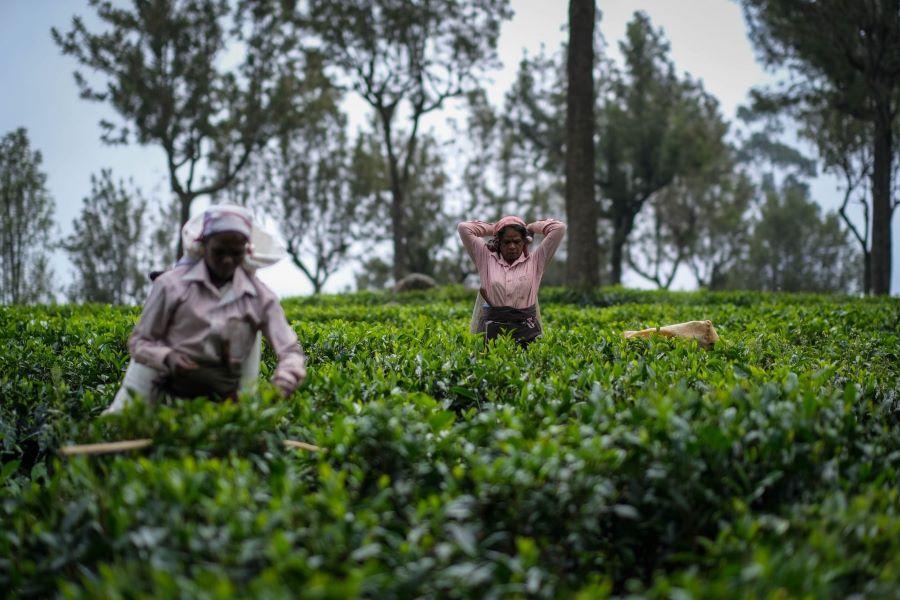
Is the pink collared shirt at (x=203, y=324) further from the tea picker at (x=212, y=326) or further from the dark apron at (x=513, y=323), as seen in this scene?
the dark apron at (x=513, y=323)

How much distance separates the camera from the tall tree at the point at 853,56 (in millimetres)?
17312

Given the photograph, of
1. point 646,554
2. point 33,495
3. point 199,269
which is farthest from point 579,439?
point 33,495

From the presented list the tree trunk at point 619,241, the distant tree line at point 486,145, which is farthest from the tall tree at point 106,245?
the tree trunk at point 619,241

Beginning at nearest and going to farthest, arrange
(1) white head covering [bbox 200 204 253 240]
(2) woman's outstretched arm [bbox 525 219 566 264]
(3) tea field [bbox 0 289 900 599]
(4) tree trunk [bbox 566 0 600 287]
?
(3) tea field [bbox 0 289 900 599]
(1) white head covering [bbox 200 204 253 240]
(2) woman's outstretched arm [bbox 525 219 566 264]
(4) tree trunk [bbox 566 0 600 287]

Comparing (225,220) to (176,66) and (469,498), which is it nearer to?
(469,498)

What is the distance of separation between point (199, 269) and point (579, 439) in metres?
2.11

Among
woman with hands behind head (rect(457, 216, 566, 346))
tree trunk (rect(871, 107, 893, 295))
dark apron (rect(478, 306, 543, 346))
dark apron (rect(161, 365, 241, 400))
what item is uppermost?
tree trunk (rect(871, 107, 893, 295))

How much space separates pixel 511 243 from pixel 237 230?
3.02 m

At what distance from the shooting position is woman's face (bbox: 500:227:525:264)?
237 inches

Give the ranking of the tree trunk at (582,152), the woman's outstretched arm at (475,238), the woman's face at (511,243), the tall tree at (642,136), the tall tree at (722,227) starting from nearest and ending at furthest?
the woman's face at (511,243), the woman's outstretched arm at (475,238), the tree trunk at (582,152), the tall tree at (642,136), the tall tree at (722,227)

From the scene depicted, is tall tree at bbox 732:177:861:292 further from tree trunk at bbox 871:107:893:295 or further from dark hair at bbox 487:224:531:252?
dark hair at bbox 487:224:531:252

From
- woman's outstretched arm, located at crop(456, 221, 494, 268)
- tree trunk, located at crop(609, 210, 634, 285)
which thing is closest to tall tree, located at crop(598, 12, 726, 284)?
tree trunk, located at crop(609, 210, 634, 285)

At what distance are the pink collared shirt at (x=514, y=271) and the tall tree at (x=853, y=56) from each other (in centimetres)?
1533

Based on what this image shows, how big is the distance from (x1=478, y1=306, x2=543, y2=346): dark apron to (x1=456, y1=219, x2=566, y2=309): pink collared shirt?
0.07m
